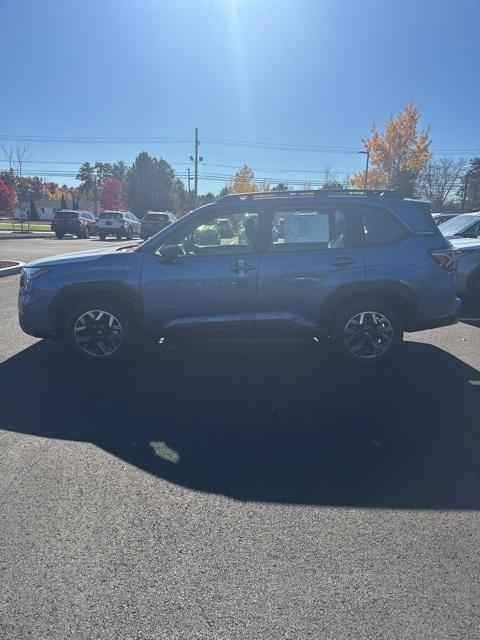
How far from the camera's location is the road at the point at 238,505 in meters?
2.23

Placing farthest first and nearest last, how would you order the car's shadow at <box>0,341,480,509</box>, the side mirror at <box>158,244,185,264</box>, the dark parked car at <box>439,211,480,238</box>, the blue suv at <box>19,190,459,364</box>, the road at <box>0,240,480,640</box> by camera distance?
the dark parked car at <box>439,211,480,238</box> < the blue suv at <box>19,190,459,364</box> < the side mirror at <box>158,244,185,264</box> < the car's shadow at <box>0,341,480,509</box> < the road at <box>0,240,480,640</box>

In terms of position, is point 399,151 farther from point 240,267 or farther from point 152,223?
point 240,267

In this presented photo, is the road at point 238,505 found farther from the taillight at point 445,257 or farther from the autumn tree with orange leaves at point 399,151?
the autumn tree with orange leaves at point 399,151

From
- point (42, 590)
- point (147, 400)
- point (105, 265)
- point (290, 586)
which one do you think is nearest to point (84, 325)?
point (105, 265)

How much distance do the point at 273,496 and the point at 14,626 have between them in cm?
157

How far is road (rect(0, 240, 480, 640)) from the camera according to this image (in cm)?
223

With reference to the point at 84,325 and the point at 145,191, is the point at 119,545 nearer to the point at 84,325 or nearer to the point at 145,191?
the point at 84,325

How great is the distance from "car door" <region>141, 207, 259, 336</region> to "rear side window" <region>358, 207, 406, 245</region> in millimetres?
1279

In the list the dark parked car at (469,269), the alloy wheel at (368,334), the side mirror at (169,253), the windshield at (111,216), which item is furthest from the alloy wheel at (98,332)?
the windshield at (111,216)

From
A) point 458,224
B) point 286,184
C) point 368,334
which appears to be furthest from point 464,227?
point 286,184

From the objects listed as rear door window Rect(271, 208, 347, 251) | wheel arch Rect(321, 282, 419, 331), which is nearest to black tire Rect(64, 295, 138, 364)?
rear door window Rect(271, 208, 347, 251)

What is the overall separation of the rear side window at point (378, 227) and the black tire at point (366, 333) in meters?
0.71

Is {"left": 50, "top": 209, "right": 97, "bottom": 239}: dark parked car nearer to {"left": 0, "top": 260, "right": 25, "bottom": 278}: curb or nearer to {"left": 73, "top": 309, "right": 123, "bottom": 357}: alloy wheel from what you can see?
{"left": 0, "top": 260, "right": 25, "bottom": 278}: curb

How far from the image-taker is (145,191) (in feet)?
275
